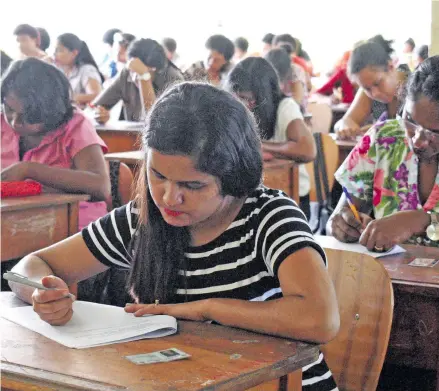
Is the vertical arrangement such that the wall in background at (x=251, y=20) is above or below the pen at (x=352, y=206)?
above

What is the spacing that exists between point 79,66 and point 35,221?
4.85 m

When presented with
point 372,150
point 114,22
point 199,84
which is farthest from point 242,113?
point 114,22

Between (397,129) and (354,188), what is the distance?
0.74 feet

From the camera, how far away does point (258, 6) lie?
11312mm

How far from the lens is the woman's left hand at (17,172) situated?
9.77ft

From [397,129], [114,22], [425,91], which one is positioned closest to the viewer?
[425,91]

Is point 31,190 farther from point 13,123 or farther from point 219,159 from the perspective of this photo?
point 219,159

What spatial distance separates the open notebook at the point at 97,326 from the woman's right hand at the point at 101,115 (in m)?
4.62

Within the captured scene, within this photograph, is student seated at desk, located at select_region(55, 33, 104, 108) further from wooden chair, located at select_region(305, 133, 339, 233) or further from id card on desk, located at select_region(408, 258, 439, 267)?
id card on desk, located at select_region(408, 258, 439, 267)

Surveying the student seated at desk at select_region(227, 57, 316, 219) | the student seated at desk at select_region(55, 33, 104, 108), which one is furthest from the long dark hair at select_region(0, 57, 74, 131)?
the student seated at desk at select_region(55, 33, 104, 108)

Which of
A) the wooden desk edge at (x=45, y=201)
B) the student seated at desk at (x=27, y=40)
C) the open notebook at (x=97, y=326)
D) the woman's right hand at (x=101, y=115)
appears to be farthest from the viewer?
the student seated at desk at (x=27, y=40)

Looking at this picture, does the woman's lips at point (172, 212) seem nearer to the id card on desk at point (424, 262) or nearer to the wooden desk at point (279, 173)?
the id card on desk at point (424, 262)

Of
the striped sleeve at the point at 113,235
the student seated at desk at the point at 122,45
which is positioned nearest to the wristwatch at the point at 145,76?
the student seated at desk at the point at 122,45

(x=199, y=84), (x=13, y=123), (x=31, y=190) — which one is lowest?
(x=31, y=190)
